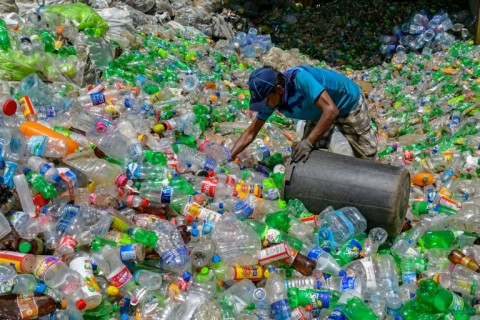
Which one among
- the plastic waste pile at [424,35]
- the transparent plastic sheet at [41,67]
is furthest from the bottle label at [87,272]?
the plastic waste pile at [424,35]

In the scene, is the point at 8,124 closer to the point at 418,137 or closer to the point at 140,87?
the point at 140,87

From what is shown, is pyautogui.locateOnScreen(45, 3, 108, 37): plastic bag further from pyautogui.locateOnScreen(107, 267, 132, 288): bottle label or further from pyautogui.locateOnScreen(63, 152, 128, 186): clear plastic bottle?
pyautogui.locateOnScreen(107, 267, 132, 288): bottle label

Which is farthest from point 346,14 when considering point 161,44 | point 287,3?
point 161,44

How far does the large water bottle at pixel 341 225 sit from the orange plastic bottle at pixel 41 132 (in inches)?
72.4

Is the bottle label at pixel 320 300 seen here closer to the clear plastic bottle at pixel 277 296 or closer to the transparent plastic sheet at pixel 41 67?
the clear plastic bottle at pixel 277 296

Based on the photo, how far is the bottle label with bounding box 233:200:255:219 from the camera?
359 cm

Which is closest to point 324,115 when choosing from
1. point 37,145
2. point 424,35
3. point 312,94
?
point 312,94

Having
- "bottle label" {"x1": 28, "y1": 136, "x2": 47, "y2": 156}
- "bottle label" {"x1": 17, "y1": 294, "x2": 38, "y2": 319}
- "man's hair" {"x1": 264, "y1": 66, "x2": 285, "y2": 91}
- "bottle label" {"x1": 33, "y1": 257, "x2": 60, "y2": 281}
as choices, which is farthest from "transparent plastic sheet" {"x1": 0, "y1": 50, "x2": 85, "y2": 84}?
"bottle label" {"x1": 17, "y1": 294, "x2": 38, "y2": 319}

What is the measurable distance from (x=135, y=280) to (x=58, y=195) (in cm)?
85

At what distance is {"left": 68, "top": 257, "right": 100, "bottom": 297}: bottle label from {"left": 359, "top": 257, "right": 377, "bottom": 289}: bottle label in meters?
1.59

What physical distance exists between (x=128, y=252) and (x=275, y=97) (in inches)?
67.2

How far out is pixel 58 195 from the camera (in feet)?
11.0

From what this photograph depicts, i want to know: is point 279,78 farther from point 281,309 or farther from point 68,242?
point 68,242

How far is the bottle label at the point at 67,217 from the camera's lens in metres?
3.12
